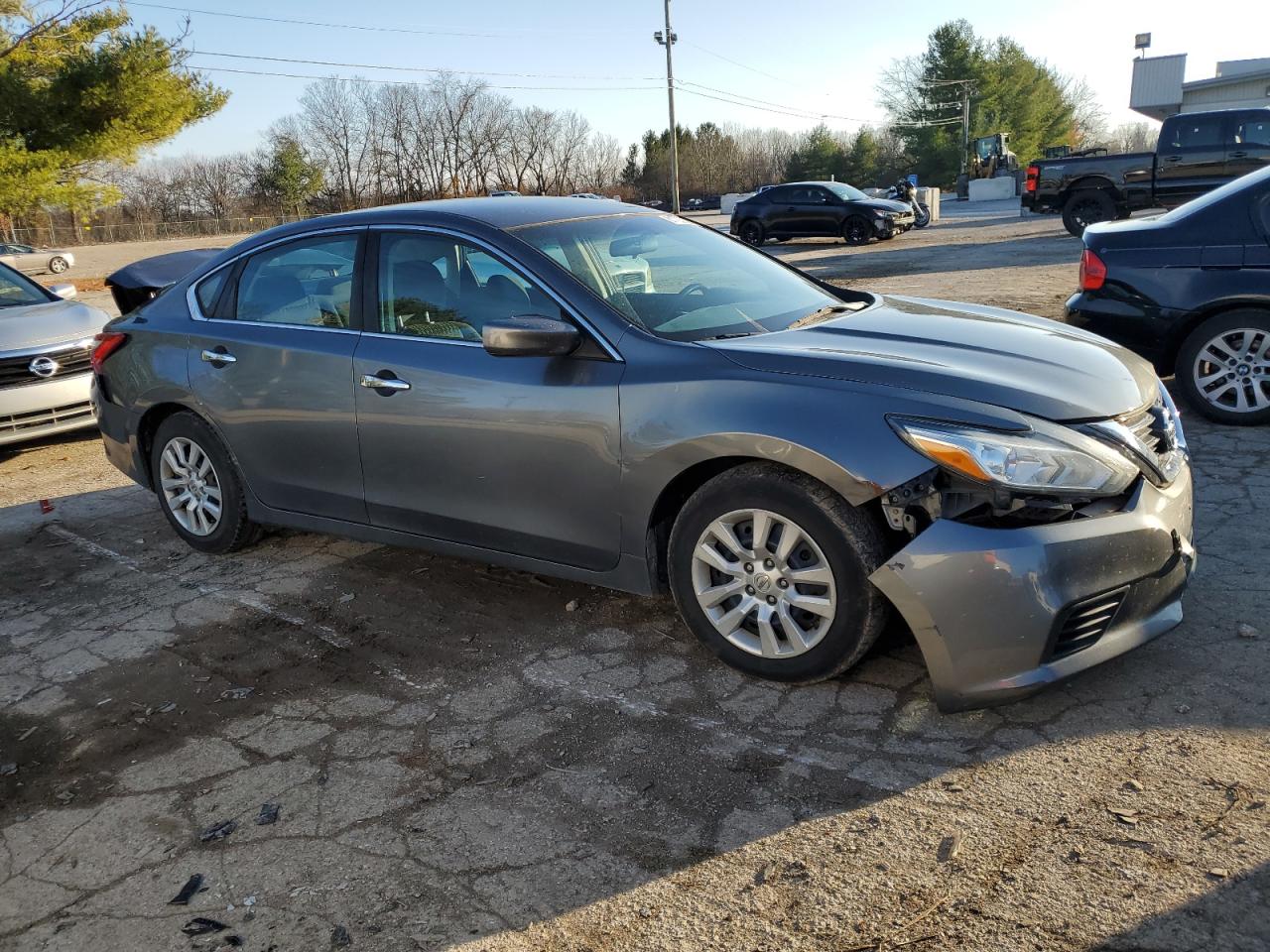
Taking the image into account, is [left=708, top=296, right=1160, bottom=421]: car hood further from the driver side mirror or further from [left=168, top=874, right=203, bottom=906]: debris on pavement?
[left=168, top=874, right=203, bottom=906]: debris on pavement

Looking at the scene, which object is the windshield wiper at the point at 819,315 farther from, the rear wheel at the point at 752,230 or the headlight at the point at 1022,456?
the rear wheel at the point at 752,230

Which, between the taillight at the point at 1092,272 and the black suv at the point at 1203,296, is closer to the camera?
the black suv at the point at 1203,296

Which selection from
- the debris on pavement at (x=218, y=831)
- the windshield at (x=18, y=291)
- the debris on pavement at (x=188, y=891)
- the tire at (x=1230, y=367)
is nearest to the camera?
the debris on pavement at (x=188, y=891)

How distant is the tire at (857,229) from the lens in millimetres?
24594

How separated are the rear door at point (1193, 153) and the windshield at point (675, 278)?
16780 mm

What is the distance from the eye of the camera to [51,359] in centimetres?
762

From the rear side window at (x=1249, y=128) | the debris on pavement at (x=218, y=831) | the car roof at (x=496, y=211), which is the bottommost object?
the debris on pavement at (x=218, y=831)

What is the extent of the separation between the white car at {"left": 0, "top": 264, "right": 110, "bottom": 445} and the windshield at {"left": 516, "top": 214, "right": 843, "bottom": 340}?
5279 millimetres

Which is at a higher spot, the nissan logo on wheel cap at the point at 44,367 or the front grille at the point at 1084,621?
the nissan logo on wheel cap at the point at 44,367

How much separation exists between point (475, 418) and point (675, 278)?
998 mm

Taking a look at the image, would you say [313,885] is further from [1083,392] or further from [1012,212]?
[1012,212]

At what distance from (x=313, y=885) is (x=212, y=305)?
3229 mm

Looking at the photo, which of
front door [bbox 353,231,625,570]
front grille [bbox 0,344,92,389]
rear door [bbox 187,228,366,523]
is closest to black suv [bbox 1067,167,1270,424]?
front door [bbox 353,231,625,570]

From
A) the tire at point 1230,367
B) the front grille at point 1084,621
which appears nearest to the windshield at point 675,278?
the front grille at point 1084,621
